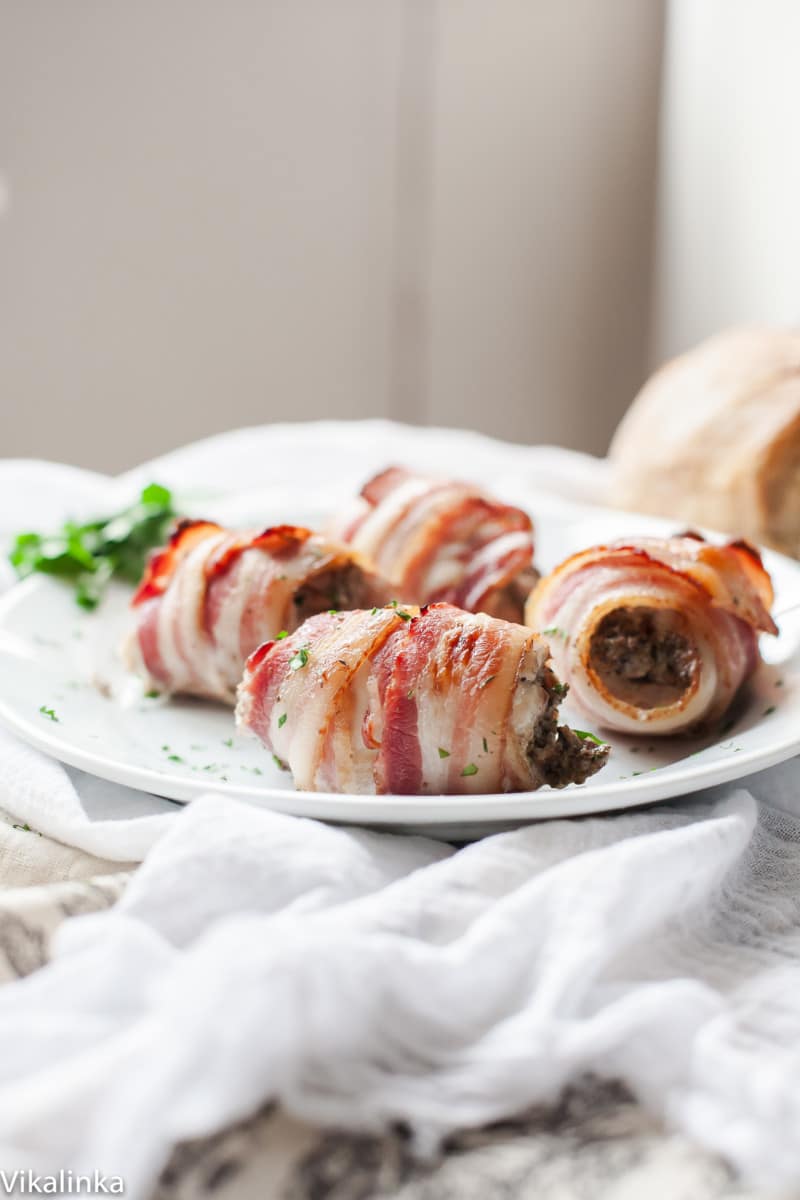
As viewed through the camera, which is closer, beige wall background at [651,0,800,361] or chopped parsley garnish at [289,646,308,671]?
chopped parsley garnish at [289,646,308,671]

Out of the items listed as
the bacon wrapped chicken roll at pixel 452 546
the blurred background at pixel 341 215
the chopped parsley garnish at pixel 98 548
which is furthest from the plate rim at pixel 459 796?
the blurred background at pixel 341 215

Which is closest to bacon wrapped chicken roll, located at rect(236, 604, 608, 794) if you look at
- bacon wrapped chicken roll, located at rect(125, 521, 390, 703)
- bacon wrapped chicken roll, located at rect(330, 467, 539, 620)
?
bacon wrapped chicken roll, located at rect(125, 521, 390, 703)

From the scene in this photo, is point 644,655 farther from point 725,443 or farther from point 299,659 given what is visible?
point 725,443

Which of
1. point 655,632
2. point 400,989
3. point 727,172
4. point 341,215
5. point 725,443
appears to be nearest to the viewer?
point 400,989

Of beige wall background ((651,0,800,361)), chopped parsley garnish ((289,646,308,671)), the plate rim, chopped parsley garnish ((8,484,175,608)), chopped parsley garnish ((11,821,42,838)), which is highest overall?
beige wall background ((651,0,800,361))

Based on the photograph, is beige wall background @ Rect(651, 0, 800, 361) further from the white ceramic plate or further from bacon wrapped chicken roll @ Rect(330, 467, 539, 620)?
bacon wrapped chicken roll @ Rect(330, 467, 539, 620)

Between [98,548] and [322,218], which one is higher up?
[322,218]

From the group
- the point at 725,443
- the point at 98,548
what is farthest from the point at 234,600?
the point at 725,443
